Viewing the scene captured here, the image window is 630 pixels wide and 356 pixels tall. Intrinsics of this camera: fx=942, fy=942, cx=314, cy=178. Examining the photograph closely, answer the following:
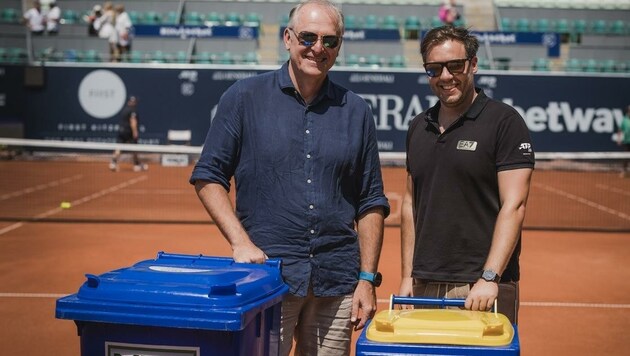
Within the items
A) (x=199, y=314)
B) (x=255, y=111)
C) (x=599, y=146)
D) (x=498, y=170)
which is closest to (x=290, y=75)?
(x=255, y=111)

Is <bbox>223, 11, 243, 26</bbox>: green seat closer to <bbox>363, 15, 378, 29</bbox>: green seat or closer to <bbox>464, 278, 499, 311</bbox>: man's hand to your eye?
<bbox>363, 15, 378, 29</bbox>: green seat

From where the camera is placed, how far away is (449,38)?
430 centimetres

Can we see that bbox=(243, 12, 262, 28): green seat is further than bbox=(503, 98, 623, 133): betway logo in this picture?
Yes

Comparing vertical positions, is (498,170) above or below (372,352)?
above

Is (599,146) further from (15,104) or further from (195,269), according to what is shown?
(195,269)

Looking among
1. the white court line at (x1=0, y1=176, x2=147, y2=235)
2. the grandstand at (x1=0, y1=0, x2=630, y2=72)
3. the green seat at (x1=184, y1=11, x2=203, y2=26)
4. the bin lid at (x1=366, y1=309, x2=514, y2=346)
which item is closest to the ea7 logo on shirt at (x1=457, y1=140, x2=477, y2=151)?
the bin lid at (x1=366, y1=309, x2=514, y2=346)

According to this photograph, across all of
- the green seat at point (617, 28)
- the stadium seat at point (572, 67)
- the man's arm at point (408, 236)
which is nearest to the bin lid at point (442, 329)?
the man's arm at point (408, 236)

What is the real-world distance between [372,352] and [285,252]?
1.00 meters

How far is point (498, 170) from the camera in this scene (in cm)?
425

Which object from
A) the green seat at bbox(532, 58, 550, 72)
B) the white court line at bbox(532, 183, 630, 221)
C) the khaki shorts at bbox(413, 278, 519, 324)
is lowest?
the white court line at bbox(532, 183, 630, 221)

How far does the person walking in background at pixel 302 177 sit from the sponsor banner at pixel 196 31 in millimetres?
26407

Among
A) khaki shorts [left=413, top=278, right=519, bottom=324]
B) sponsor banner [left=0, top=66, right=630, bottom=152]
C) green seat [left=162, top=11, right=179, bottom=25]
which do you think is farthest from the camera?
green seat [left=162, top=11, right=179, bottom=25]

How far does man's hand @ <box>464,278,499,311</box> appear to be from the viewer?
3.91 meters

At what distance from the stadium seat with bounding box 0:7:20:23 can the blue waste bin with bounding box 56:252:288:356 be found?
29017mm
